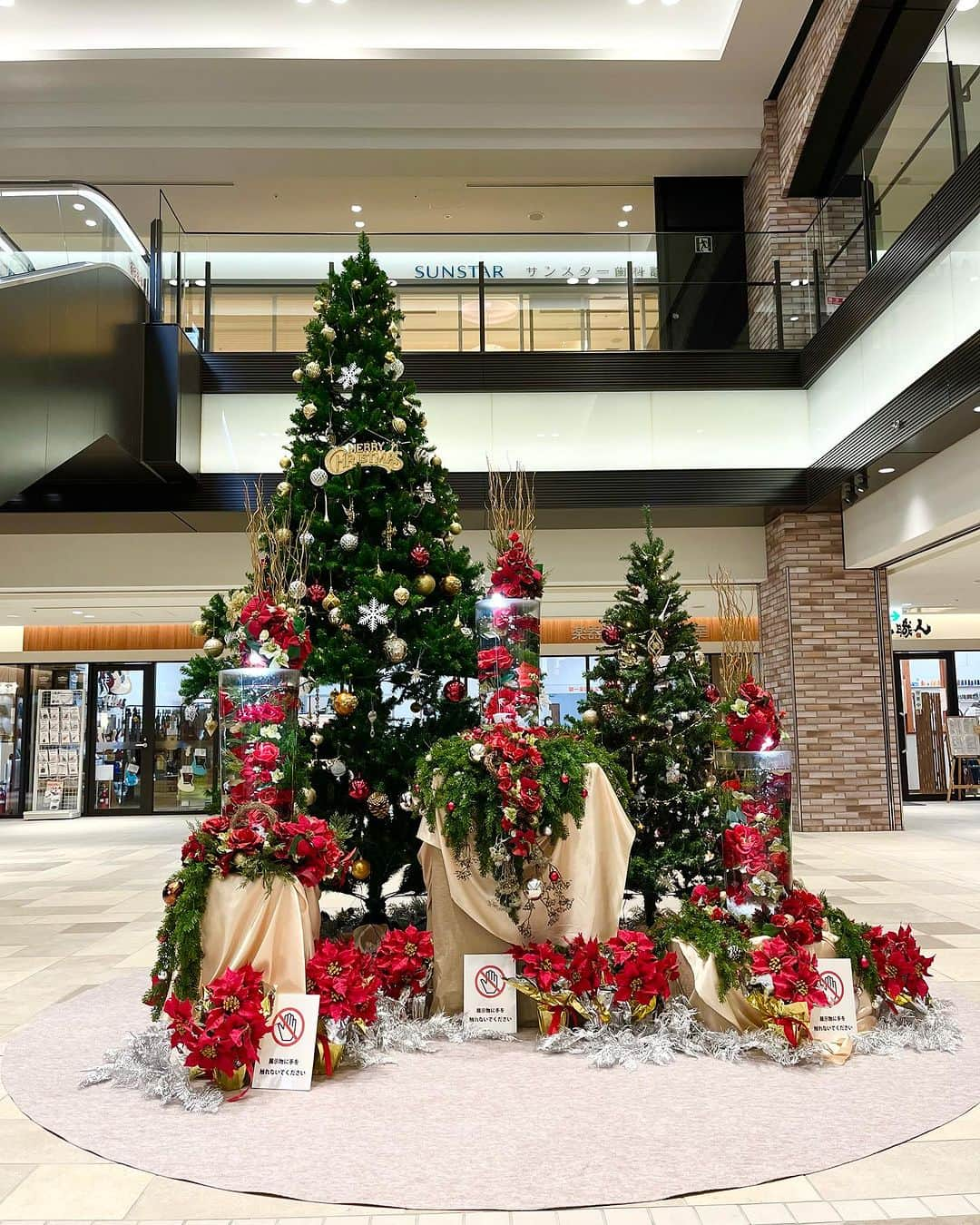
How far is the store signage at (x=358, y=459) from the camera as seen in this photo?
4.64 metres

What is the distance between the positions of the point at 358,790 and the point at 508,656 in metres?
0.93

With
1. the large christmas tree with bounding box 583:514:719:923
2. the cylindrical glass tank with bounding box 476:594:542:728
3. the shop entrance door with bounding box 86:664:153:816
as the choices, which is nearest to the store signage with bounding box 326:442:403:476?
the cylindrical glass tank with bounding box 476:594:542:728

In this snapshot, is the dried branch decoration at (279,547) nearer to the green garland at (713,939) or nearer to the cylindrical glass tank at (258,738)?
the cylindrical glass tank at (258,738)

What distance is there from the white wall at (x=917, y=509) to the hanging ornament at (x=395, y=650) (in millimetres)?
4698

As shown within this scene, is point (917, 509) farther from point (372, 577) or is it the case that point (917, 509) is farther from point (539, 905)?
point (539, 905)

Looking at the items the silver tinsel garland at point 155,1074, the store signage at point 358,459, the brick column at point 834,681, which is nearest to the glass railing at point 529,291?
the brick column at point 834,681

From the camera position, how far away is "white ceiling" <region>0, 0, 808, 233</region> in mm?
10039

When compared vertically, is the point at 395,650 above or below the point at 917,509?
below

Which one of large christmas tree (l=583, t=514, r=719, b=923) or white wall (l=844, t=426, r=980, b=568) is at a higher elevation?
white wall (l=844, t=426, r=980, b=568)

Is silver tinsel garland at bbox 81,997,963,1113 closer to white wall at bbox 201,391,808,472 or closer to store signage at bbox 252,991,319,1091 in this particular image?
store signage at bbox 252,991,319,1091

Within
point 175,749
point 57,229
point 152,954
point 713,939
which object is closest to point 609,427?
point 57,229

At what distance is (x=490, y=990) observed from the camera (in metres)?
3.56

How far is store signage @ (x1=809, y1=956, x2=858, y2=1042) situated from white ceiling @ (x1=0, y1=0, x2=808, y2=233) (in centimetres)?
896

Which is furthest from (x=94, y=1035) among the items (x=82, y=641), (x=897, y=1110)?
(x=82, y=641)
